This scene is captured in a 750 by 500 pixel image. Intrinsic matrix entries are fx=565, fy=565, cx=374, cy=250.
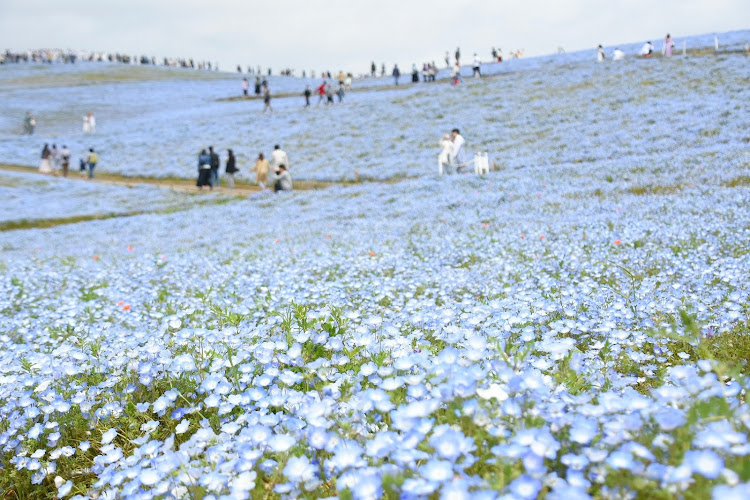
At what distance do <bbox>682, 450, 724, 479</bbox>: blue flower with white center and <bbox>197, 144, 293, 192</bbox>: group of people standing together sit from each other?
23.4 m

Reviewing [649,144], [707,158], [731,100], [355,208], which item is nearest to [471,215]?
[355,208]

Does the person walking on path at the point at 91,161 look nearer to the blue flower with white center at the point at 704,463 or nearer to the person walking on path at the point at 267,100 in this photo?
the person walking on path at the point at 267,100

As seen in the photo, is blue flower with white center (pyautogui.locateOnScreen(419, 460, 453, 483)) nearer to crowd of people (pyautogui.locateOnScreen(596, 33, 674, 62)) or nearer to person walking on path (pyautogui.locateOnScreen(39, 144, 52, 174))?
person walking on path (pyautogui.locateOnScreen(39, 144, 52, 174))

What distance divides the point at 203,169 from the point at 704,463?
2797 centimetres

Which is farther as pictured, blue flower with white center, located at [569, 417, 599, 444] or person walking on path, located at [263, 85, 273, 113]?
person walking on path, located at [263, 85, 273, 113]

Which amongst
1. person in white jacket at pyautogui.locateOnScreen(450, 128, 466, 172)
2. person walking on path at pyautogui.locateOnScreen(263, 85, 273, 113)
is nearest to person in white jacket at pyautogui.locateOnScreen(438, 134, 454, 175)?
person in white jacket at pyautogui.locateOnScreen(450, 128, 466, 172)

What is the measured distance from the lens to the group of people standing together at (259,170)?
2427 centimetres

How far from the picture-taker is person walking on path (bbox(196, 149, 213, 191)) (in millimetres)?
27391

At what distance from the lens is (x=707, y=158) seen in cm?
1686

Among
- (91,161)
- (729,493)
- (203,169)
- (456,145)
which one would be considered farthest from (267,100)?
(729,493)

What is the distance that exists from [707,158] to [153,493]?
18525 mm

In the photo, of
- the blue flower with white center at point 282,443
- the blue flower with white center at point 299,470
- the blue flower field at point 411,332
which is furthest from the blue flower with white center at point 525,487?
the blue flower with white center at point 282,443

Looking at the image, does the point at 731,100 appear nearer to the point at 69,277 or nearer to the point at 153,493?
the point at 69,277

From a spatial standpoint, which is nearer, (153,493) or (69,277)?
(153,493)
